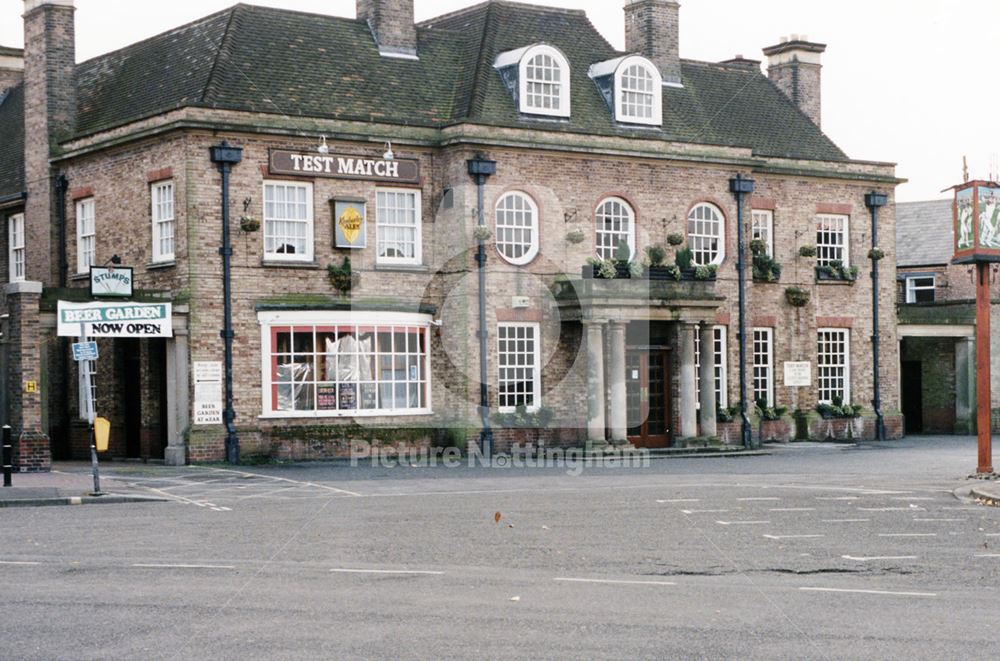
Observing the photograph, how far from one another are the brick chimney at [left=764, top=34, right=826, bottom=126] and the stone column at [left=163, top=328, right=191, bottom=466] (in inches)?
824

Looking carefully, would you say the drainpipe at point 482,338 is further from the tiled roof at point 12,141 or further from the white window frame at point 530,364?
the tiled roof at point 12,141

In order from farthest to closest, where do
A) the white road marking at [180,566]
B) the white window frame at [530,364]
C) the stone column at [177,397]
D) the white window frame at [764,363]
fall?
the white window frame at [764,363] → the white window frame at [530,364] → the stone column at [177,397] → the white road marking at [180,566]

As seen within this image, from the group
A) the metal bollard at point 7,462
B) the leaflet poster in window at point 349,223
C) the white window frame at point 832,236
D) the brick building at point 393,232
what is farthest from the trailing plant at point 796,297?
the metal bollard at point 7,462

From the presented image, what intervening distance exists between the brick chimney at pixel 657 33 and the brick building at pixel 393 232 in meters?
0.08

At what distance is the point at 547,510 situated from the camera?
2061 cm

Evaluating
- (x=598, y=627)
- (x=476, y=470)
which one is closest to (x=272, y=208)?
(x=476, y=470)

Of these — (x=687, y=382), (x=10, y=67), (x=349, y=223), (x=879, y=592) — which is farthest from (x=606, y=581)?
(x=10, y=67)

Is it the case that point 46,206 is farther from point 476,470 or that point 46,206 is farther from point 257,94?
point 476,470

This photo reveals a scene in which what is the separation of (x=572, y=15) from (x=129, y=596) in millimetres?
27971

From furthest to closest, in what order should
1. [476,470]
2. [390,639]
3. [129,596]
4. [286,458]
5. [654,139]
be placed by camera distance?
[654,139] < [286,458] < [476,470] < [129,596] < [390,639]

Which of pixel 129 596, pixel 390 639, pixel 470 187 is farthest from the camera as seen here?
pixel 470 187

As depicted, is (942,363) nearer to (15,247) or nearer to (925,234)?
(925,234)

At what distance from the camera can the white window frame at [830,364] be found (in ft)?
131

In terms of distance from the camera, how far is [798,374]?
39125mm
